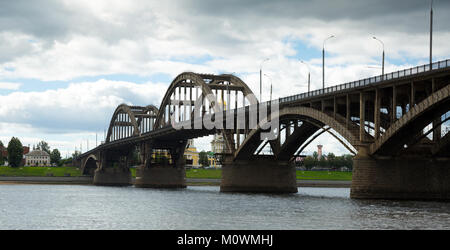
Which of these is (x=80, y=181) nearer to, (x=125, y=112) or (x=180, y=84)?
(x=125, y=112)

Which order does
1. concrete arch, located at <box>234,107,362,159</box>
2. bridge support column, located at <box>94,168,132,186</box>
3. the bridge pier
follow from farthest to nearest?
bridge support column, located at <box>94,168,132,186</box> < the bridge pier < concrete arch, located at <box>234,107,362,159</box>

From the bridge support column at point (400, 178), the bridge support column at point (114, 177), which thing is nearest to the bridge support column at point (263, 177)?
the bridge support column at point (400, 178)

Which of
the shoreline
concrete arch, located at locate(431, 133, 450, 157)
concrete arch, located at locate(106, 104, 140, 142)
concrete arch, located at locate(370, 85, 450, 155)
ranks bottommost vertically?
the shoreline

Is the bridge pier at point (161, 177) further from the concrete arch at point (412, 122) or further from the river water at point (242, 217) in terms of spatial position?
the concrete arch at point (412, 122)

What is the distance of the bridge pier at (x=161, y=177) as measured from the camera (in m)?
136

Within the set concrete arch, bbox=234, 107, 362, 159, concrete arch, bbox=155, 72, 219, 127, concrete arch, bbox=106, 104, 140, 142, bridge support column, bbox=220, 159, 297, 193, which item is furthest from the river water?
concrete arch, bbox=106, 104, 140, 142

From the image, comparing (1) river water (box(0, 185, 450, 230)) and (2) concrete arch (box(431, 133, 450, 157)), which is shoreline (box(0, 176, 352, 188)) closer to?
(2) concrete arch (box(431, 133, 450, 157))

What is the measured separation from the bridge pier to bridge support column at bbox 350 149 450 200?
242 ft

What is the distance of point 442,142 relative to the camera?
66.3 metres

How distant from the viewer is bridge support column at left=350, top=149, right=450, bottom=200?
6372 centimetres

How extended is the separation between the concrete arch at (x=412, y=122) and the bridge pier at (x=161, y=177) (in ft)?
249

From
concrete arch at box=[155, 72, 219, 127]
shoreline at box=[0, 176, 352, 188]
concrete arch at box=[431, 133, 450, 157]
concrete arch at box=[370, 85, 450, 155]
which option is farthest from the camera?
shoreline at box=[0, 176, 352, 188]
